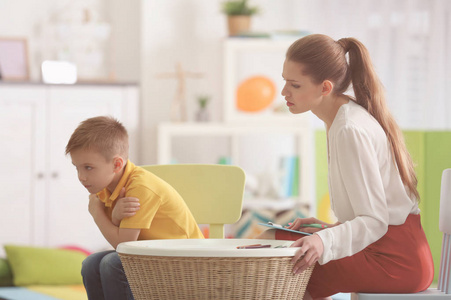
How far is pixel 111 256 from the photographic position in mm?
1810

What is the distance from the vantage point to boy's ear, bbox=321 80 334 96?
178cm

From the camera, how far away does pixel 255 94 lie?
185 inches

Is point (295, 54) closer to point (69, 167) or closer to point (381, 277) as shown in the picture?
point (381, 277)

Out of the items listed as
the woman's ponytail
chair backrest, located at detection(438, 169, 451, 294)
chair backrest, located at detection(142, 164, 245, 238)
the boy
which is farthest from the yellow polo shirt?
chair backrest, located at detection(438, 169, 451, 294)

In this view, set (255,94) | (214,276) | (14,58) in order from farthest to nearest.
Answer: (14,58)
(255,94)
(214,276)

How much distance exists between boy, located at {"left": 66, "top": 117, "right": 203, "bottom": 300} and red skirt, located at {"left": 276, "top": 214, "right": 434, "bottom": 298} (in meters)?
0.42

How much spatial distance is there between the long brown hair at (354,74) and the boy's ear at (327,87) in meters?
0.01

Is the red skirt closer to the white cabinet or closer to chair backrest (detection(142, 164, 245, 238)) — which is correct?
chair backrest (detection(142, 164, 245, 238))

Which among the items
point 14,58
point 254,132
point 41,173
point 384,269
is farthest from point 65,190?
point 384,269

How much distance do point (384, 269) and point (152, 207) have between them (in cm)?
60

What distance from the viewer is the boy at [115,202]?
179 cm

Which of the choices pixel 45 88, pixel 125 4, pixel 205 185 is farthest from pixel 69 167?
pixel 205 185

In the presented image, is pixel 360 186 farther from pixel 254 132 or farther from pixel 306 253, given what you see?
pixel 254 132

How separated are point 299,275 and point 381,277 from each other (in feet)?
0.89
